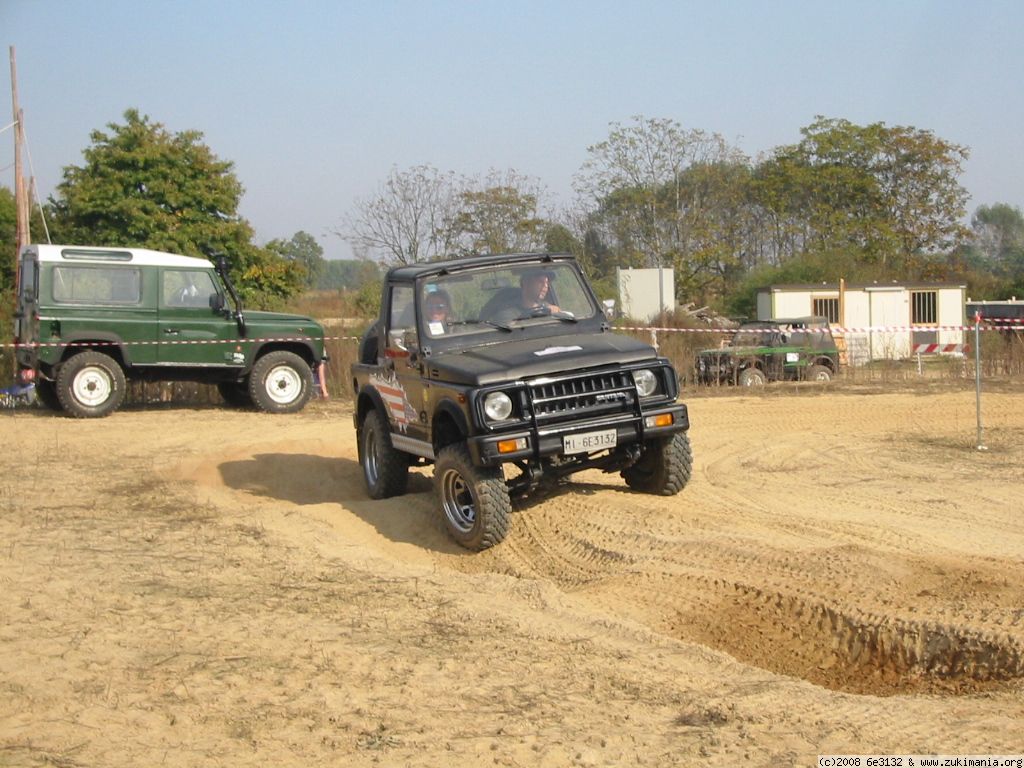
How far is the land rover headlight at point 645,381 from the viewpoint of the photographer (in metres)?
8.83

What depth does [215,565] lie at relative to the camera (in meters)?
8.17

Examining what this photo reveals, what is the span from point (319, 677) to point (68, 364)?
45.7 feet

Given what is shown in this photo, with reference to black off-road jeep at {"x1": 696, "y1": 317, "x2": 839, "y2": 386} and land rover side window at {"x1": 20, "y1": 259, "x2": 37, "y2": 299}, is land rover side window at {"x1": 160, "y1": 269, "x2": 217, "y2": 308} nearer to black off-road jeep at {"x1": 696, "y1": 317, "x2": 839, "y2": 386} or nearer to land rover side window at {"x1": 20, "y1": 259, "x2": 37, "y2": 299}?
land rover side window at {"x1": 20, "y1": 259, "x2": 37, "y2": 299}

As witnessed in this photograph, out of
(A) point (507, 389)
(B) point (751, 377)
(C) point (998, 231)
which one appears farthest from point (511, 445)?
(C) point (998, 231)

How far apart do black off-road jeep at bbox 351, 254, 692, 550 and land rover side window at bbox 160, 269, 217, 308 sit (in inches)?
355

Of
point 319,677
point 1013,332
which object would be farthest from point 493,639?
point 1013,332

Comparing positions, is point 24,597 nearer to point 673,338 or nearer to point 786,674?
point 786,674

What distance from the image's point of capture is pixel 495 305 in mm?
9578

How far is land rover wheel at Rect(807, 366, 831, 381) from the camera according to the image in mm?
23984

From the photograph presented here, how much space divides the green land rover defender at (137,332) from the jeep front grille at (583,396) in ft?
36.9

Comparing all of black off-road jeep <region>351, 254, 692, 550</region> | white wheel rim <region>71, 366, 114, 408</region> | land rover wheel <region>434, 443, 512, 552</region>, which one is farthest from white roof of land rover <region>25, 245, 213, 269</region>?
land rover wheel <region>434, 443, 512, 552</region>

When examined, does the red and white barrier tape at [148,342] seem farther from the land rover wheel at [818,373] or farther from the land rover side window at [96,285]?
the land rover wheel at [818,373]

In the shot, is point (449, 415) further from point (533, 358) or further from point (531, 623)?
point (531, 623)

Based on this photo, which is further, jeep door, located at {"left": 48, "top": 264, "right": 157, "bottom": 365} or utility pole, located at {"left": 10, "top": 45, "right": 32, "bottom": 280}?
utility pole, located at {"left": 10, "top": 45, "right": 32, "bottom": 280}
